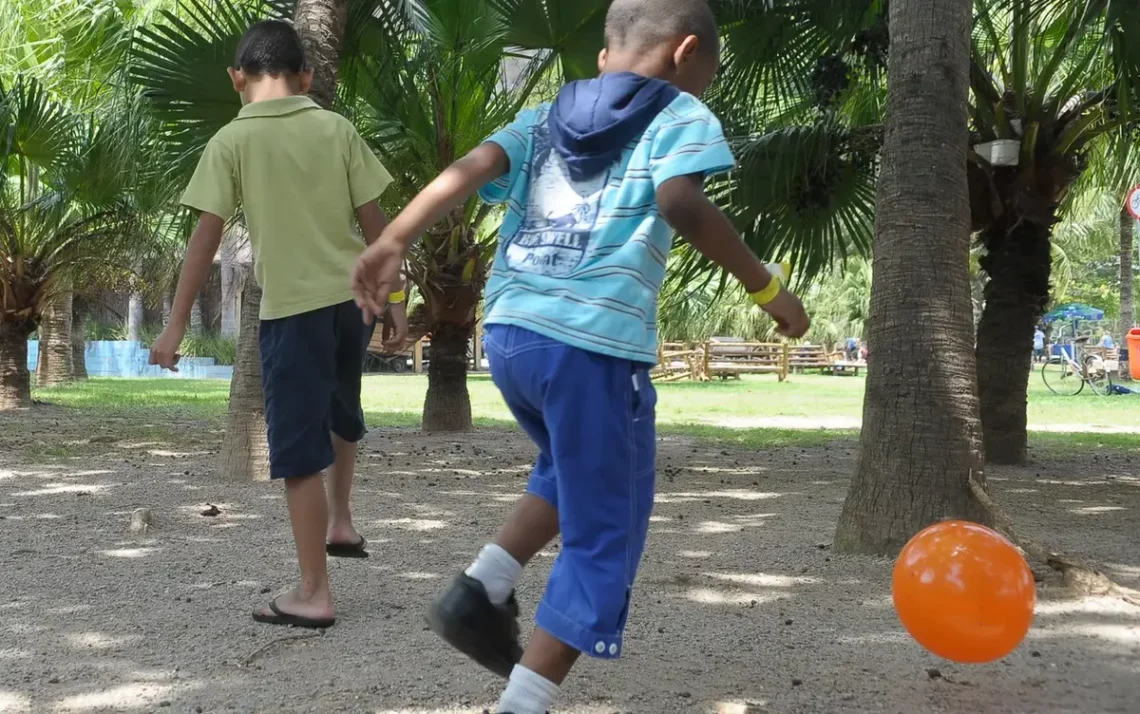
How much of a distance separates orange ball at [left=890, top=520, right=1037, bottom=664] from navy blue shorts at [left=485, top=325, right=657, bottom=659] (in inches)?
31.5

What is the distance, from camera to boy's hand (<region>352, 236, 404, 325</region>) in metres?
1.99

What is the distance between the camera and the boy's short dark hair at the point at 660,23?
2.14 meters

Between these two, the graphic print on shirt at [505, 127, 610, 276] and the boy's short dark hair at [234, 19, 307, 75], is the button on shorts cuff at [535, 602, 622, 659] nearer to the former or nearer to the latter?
the graphic print on shirt at [505, 127, 610, 276]

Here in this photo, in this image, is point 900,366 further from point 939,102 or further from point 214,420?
point 214,420

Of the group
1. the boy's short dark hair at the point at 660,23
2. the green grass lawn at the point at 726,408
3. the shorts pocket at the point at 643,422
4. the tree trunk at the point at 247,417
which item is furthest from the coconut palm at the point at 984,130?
the shorts pocket at the point at 643,422

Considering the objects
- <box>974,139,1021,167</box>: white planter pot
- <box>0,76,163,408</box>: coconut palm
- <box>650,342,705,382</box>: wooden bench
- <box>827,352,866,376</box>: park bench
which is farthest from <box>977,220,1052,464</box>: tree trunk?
<box>827,352,866,376</box>: park bench

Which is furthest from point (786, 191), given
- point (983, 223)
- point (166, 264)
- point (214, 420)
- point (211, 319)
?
point (211, 319)

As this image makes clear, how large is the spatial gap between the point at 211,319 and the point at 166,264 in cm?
2700

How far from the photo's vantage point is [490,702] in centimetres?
245

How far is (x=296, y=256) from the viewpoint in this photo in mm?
2973

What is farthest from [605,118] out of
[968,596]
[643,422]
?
[968,596]

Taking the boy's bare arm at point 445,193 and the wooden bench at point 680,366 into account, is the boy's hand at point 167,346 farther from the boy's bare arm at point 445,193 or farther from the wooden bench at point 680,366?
the wooden bench at point 680,366

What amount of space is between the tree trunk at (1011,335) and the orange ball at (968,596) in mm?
5535

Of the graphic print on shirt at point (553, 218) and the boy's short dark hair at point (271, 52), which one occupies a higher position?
the boy's short dark hair at point (271, 52)
